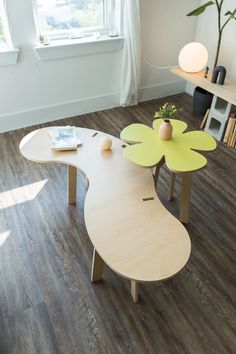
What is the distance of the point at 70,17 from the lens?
2816 mm

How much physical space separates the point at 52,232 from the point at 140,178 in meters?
0.71

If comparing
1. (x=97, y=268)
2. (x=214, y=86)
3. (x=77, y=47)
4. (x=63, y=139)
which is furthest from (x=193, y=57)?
(x=97, y=268)

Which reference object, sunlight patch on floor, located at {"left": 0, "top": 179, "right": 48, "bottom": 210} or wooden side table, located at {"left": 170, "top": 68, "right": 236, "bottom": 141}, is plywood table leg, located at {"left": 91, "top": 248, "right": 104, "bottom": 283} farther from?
wooden side table, located at {"left": 170, "top": 68, "right": 236, "bottom": 141}

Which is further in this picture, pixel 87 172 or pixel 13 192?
pixel 13 192

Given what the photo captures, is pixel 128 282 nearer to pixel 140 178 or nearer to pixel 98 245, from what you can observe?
pixel 98 245

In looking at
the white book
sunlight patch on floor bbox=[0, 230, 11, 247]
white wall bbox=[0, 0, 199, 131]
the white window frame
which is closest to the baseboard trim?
white wall bbox=[0, 0, 199, 131]

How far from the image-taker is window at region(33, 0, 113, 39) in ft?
8.77

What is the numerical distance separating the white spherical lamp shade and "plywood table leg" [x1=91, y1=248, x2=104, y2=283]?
221cm

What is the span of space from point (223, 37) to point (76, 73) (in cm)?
157

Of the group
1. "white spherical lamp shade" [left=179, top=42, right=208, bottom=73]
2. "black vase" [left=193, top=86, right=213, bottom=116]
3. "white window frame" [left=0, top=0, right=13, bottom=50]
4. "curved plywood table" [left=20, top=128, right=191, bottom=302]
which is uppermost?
"white window frame" [left=0, top=0, right=13, bottom=50]

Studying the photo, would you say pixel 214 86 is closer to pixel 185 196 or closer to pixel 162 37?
pixel 162 37

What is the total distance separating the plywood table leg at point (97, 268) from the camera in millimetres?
1558

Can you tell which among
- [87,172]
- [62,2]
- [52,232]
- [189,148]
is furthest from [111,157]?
[62,2]

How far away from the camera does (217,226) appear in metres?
2.01
